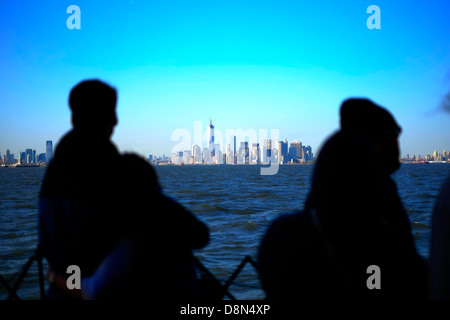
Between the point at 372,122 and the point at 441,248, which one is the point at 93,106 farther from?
the point at 441,248

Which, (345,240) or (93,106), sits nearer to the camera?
(345,240)

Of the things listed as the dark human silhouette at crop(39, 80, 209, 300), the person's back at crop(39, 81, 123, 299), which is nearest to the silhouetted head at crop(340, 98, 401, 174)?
the dark human silhouette at crop(39, 80, 209, 300)

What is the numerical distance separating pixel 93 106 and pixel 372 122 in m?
1.59

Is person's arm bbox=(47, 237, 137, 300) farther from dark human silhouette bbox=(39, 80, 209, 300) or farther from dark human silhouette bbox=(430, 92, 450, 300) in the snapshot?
dark human silhouette bbox=(430, 92, 450, 300)

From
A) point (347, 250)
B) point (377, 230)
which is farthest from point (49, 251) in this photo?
point (377, 230)

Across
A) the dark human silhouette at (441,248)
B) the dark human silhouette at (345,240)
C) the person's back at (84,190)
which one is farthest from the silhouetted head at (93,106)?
A: the dark human silhouette at (441,248)

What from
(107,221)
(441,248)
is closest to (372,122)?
(441,248)

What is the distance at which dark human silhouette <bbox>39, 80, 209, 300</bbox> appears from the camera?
179cm

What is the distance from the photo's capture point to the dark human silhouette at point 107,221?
179 cm

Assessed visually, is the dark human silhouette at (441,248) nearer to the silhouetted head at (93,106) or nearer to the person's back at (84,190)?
the person's back at (84,190)

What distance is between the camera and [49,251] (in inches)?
79.7

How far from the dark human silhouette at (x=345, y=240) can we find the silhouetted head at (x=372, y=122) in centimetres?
60

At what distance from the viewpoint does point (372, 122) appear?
7.02 feet
